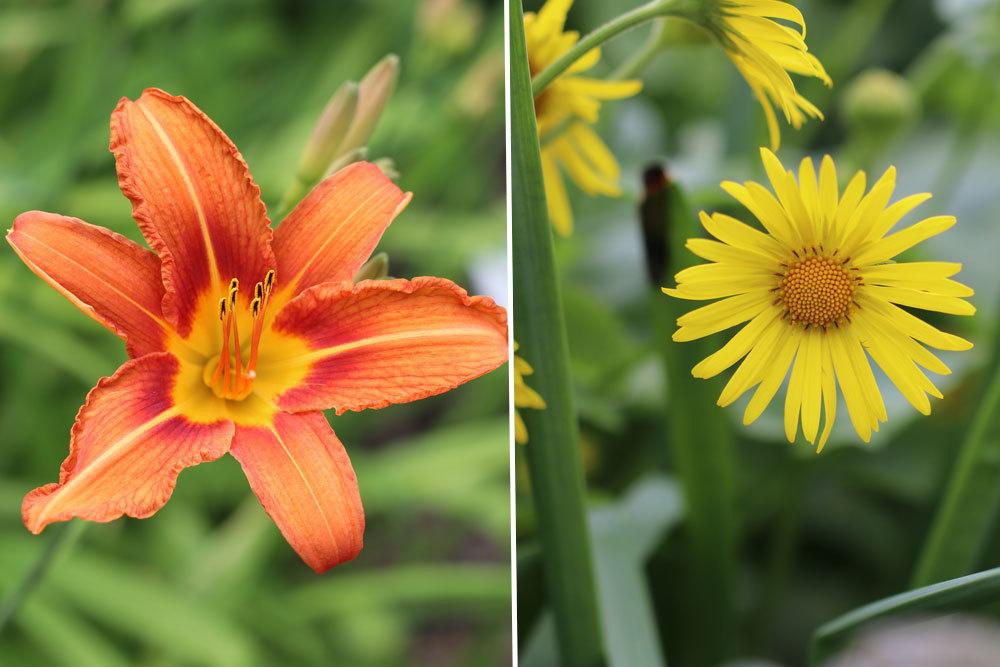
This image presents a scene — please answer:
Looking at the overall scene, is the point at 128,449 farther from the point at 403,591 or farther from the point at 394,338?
the point at 403,591

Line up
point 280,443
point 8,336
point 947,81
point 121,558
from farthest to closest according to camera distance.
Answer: point 121,558
point 8,336
point 947,81
point 280,443

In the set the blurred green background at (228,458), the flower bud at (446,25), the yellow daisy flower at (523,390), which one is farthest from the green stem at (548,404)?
the flower bud at (446,25)

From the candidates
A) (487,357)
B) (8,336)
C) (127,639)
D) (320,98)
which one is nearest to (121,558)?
(127,639)

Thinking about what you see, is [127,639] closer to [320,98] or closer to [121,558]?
[121,558]

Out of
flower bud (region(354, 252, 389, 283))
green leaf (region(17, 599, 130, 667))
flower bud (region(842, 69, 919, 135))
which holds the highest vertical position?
flower bud (region(842, 69, 919, 135))

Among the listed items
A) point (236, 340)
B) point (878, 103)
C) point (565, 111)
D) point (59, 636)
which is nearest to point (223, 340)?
point (236, 340)

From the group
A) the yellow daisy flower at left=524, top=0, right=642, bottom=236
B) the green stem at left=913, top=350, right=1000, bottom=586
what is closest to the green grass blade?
the green stem at left=913, top=350, right=1000, bottom=586

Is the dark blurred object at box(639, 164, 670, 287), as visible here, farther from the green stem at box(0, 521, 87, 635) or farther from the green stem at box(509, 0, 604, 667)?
the green stem at box(0, 521, 87, 635)
